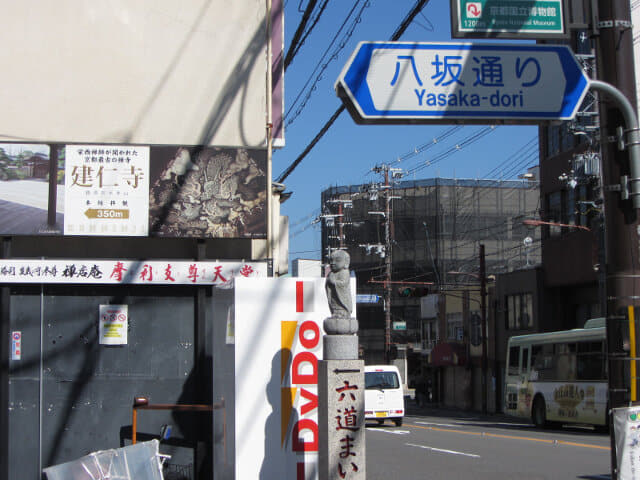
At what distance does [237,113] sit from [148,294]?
10.2ft

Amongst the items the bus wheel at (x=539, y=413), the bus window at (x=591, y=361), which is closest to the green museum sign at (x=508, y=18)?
the bus window at (x=591, y=361)

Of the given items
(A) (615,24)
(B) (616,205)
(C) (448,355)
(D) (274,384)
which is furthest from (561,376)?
(C) (448,355)

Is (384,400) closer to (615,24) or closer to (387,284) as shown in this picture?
(615,24)

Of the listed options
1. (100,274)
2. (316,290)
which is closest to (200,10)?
(100,274)

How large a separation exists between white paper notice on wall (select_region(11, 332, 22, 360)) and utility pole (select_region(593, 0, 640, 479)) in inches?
311

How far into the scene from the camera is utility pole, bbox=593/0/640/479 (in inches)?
250

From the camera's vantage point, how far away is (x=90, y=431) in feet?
35.3

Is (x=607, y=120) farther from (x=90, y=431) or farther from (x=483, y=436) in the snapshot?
(x=483, y=436)

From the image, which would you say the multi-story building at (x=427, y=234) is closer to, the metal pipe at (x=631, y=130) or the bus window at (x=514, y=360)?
the bus window at (x=514, y=360)

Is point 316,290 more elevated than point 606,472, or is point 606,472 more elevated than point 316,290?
point 316,290

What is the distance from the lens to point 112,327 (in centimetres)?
1094

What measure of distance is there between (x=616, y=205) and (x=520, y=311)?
3501 centimetres

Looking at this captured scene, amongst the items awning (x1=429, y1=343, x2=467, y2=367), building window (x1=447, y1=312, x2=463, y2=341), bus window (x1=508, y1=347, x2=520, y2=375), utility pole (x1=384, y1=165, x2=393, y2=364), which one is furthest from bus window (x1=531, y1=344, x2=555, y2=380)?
utility pole (x1=384, y1=165, x2=393, y2=364)

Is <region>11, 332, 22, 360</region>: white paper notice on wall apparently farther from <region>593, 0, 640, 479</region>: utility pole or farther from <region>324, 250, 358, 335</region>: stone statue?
<region>593, 0, 640, 479</region>: utility pole
